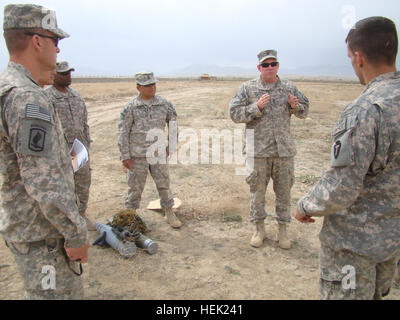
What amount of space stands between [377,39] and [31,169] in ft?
6.97

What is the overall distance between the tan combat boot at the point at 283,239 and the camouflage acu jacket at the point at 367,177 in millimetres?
2202

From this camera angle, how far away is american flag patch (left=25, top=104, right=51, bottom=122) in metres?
1.75

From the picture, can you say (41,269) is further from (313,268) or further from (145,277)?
(313,268)

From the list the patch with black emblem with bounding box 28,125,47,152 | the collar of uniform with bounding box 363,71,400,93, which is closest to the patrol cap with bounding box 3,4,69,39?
the patch with black emblem with bounding box 28,125,47,152

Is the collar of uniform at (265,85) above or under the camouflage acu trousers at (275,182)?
above

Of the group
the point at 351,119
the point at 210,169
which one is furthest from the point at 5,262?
the point at 210,169

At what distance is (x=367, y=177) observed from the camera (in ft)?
6.50

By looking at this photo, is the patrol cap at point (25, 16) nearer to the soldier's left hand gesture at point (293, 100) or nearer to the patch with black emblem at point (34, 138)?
the patch with black emblem at point (34, 138)

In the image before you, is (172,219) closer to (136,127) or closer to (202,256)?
(202,256)

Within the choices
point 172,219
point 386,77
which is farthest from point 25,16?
point 172,219

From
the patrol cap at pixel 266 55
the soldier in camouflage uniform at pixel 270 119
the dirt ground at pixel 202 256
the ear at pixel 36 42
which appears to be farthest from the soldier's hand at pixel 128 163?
the ear at pixel 36 42

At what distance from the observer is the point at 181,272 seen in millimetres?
3750

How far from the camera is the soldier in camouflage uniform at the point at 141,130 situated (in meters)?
4.45
